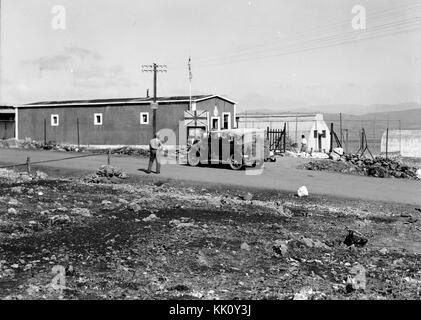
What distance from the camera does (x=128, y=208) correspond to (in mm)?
11883

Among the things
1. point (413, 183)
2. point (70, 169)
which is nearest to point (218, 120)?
point (70, 169)

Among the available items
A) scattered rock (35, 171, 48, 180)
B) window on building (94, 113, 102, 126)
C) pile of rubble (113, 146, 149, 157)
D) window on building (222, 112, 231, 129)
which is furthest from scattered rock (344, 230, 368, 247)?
window on building (94, 113, 102, 126)

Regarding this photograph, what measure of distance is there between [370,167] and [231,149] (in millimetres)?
6139

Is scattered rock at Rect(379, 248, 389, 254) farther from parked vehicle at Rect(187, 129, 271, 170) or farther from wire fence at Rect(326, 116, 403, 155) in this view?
wire fence at Rect(326, 116, 403, 155)

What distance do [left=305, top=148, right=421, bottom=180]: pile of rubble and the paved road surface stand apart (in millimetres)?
1318

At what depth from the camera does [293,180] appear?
18.5 m

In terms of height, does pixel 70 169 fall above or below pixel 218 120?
below

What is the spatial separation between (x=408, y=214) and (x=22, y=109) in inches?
1387

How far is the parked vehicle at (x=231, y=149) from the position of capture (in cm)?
2145

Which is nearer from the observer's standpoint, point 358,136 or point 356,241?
point 356,241

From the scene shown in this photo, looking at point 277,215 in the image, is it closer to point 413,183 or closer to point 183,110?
point 413,183

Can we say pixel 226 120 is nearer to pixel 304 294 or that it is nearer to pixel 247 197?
pixel 247 197

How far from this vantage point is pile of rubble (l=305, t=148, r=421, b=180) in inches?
829

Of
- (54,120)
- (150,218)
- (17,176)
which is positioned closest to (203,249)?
(150,218)
